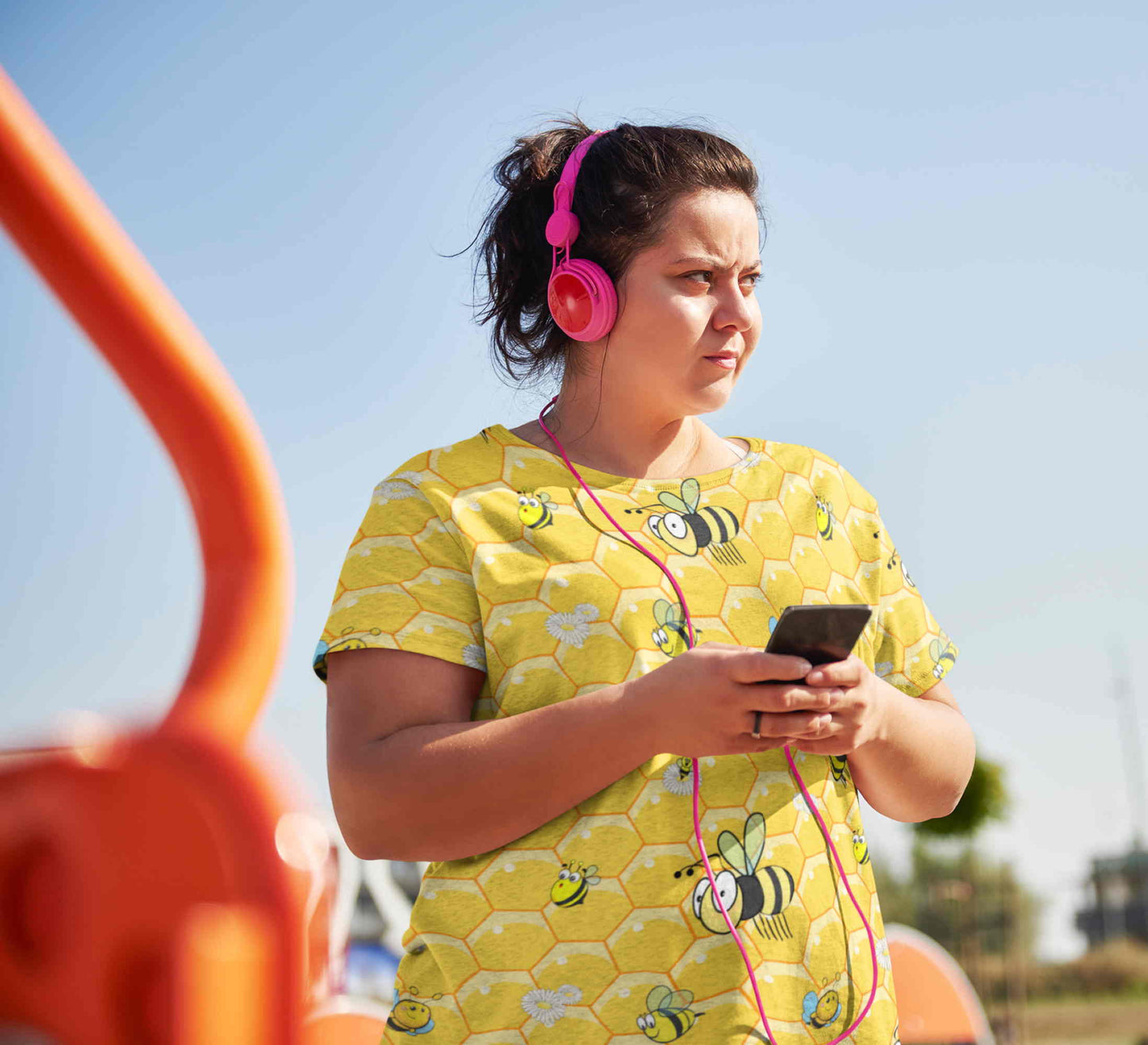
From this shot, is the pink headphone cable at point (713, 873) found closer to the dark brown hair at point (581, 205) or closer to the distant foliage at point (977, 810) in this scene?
the dark brown hair at point (581, 205)

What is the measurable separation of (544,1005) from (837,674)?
53cm

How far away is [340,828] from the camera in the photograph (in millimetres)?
1503

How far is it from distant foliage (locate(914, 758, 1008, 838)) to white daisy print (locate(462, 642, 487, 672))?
12267mm

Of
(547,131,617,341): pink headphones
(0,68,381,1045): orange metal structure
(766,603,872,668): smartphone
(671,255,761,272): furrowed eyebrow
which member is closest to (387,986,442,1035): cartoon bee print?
(766,603,872,668): smartphone

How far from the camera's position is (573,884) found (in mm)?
1442

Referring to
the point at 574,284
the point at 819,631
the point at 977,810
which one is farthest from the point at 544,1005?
the point at 977,810

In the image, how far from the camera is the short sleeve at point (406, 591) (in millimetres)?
1504

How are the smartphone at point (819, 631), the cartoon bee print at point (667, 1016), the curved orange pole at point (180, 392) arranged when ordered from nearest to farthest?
1. the curved orange pole at point (180, 392)
2. the smartphone at point (819, 631)
3. the cartoon bee print at point (667, 1016)

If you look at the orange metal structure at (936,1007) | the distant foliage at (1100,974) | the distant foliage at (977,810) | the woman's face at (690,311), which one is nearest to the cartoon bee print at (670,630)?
the woman's face at (690,311)

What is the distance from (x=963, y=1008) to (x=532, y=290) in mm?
3958

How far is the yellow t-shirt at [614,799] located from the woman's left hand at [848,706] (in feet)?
0.36

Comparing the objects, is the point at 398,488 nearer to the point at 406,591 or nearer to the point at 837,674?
the point at 406,591

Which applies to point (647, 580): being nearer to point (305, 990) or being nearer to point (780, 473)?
point (780, 473)

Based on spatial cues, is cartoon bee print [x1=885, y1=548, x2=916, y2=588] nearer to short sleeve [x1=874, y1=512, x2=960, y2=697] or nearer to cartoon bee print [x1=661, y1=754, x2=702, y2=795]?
short sleeve [x1=874, y1=512, x2=960, y2=697]
